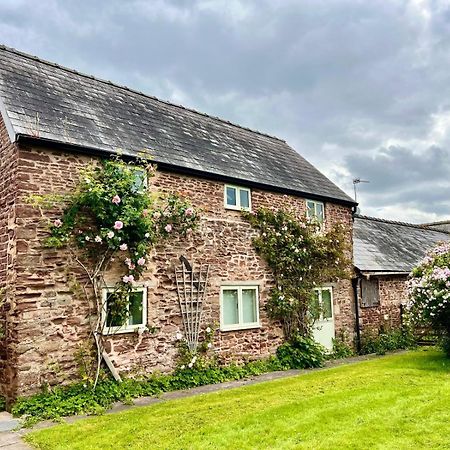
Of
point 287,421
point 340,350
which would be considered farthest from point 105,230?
point 340,350

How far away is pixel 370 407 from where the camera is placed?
7664mm

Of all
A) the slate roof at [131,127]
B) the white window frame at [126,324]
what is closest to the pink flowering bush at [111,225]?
the white window frame at [126,324]

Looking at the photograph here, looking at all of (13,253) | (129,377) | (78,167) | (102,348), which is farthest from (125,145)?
(129,377)

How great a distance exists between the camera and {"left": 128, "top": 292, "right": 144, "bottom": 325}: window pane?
10.0m

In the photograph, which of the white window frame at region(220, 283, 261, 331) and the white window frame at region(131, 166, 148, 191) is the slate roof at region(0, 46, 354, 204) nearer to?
the white window frame at region(131, 166, 148, 191)

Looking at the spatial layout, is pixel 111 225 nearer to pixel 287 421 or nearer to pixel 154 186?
pixel 154 186

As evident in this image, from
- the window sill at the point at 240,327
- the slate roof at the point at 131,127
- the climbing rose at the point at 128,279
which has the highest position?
the slate roof at the point at 131,127

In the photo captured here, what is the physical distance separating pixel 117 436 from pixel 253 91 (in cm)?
1169

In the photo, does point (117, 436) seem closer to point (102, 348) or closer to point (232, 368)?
point (102, 348)

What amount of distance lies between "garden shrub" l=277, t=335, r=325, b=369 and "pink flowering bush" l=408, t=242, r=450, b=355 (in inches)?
127

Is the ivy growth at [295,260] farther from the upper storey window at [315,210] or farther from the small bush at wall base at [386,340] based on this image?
the small bush at wall base at [386,340]

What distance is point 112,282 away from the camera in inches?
383

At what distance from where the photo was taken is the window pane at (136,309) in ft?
32.8

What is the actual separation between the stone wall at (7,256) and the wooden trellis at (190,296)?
12.9ft
